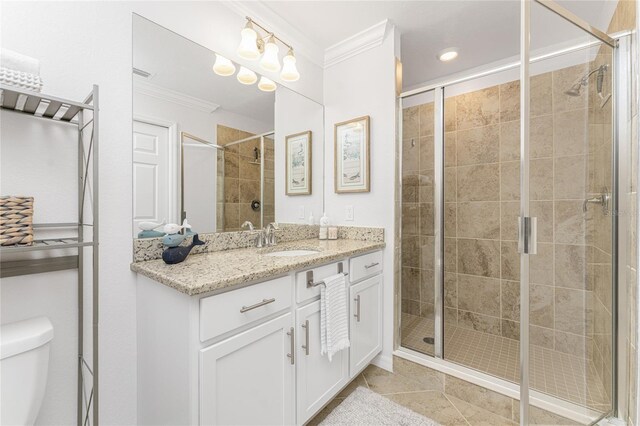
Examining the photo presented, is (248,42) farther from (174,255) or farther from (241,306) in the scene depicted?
(241,306)

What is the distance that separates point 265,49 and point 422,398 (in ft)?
8.02

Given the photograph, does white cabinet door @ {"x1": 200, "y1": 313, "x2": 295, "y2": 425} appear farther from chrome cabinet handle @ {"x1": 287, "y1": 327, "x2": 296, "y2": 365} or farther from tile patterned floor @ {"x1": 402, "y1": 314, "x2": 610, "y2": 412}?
tile patterned floor @ {"x1": 402, "y1": 314, "x2": 610, "y2": 412}

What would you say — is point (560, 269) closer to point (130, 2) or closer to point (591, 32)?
point (591, 32)

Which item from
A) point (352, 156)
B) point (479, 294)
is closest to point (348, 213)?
point (352, 156)

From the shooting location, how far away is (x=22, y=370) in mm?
843

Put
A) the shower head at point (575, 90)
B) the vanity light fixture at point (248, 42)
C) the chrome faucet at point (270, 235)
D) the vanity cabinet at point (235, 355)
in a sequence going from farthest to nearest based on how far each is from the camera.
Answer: the chrome faucet at point (270, 235) < the vanity light fixture at point (248, 42) < the shower head at point (575, 90) < the vanity cabinet at point (235, 355)

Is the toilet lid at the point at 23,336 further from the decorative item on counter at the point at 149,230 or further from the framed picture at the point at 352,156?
the framed picture at the point at 352,156

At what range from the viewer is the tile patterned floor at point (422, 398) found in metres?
1.51

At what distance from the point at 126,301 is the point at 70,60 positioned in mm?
1044

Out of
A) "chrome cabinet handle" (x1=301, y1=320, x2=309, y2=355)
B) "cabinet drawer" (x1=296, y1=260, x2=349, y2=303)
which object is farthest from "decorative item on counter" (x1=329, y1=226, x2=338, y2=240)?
"chrome cabinet handle" (x1=301, y1=320, x2=309, y2=355)

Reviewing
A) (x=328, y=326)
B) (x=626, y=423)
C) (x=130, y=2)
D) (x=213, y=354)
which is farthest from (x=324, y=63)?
(x=626, y=423)

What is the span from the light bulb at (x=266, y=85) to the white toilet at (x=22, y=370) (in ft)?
5.52

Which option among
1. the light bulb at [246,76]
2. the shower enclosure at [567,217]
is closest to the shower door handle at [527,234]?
the shower enclosure at [567,217]

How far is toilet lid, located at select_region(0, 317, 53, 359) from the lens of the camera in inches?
32.4
